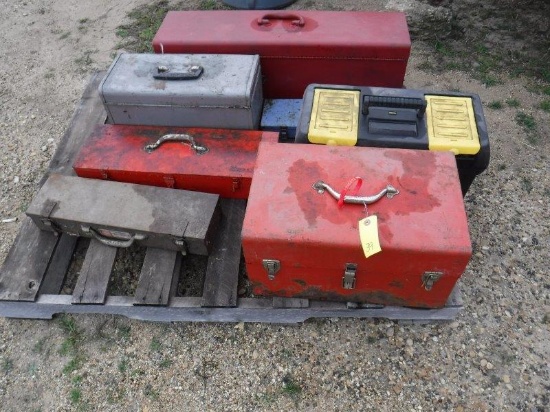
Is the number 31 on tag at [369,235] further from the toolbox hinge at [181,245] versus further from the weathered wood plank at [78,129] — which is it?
the weathered wood plank at [78,129]

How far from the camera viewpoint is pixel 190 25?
10.3 ft

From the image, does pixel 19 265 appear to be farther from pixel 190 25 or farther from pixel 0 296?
pixel 190 25

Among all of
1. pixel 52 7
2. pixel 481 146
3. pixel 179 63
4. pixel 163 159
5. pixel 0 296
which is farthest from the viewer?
pixel 52 7

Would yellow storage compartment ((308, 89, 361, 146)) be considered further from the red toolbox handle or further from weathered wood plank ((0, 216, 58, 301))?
weathered wood plank ((0, 216, 58, 301))

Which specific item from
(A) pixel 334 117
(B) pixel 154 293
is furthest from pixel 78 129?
(A) pixel 334 117

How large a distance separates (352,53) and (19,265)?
248 cm

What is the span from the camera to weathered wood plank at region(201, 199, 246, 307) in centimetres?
234

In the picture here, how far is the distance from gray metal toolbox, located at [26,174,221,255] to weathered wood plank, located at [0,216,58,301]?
12 cm

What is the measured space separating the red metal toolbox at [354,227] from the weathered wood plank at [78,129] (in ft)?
5.05

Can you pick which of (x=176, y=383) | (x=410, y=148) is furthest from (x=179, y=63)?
(x=176, y=383)

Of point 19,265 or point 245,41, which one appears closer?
point 19,265

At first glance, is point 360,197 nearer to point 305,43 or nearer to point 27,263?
point 305,43

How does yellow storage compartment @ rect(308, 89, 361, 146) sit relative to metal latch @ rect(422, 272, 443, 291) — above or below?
above

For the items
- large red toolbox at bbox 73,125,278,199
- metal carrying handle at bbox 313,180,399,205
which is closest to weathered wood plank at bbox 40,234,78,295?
large red toolbox at bbox 73,125,278,199
